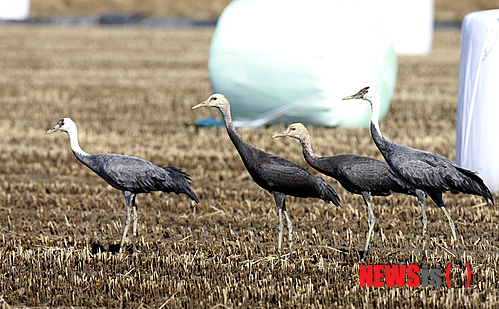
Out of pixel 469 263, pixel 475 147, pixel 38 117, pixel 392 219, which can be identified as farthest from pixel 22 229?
pixel 38 117

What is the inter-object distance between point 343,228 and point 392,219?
655mm

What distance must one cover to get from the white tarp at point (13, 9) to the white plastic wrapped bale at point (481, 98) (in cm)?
5536

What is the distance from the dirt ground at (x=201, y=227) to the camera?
235 inches

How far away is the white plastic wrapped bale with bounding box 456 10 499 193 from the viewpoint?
9.07 metres

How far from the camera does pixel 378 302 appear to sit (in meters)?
5.69

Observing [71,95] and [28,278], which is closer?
[28,278]

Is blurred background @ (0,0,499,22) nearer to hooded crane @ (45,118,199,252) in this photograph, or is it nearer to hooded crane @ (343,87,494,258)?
hooded crane @ (45,118,199,252)

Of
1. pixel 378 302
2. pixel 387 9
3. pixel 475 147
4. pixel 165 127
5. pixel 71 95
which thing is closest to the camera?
pixel 378 302

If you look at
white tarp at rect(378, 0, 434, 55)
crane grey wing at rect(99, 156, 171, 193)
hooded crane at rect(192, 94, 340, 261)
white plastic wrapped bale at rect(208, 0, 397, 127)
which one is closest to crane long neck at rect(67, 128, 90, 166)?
crane grey wing at rect(99, 156, 171, 193)

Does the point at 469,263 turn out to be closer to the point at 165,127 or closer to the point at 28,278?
the point at 28,278

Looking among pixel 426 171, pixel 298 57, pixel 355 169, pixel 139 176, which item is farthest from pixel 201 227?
pixel 298 57

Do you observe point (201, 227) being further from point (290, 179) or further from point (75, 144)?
point (290, 179)

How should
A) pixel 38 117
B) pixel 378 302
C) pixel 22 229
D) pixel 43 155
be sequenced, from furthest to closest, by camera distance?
pixel 38 117, pixel 43 155, pixel 22 229, pixel 378 302

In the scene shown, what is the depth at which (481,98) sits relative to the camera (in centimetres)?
917
